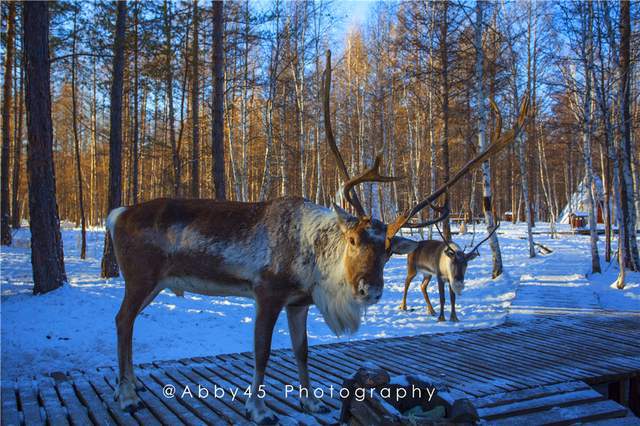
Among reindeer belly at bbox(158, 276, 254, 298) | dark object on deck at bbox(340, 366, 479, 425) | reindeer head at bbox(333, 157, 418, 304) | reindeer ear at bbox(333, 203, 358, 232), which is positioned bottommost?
dark object on deck at bbox(340, 366, 479, 425)

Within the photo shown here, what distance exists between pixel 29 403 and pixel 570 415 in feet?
13.8

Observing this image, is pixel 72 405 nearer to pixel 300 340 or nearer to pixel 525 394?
pixel 300 340

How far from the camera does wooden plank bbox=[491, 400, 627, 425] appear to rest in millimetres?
3590

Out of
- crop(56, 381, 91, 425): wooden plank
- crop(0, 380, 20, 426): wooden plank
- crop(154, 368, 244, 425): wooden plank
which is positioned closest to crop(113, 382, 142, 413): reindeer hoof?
crop(56, 381, 91, 425): wooden plank

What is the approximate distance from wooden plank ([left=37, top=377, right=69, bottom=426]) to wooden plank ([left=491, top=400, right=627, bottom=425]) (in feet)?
10.4

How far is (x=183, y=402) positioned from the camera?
3748 millimetres

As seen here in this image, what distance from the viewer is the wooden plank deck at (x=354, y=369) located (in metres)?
3.53

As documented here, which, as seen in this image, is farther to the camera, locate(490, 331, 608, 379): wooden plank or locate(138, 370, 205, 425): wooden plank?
locate(490, 331, 608, 379): wooden plank

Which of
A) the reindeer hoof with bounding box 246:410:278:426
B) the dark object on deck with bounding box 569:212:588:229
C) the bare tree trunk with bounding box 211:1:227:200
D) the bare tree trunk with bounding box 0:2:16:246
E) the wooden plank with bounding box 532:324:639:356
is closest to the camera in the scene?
the reindeer hoof with bounding box 246:410:278:426

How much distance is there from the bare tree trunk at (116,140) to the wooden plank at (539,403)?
780 cm

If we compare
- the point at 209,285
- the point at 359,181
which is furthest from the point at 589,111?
the point at 209,285

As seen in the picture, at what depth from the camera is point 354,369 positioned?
4.72 metres

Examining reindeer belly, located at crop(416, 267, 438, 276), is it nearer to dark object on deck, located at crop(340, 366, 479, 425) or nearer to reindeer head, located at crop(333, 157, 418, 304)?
reindeer head, located at crop(333, 157, 418, 304)

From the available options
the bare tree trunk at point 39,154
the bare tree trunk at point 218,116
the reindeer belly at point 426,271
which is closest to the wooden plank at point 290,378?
the bare tree trunk at point 39,154
